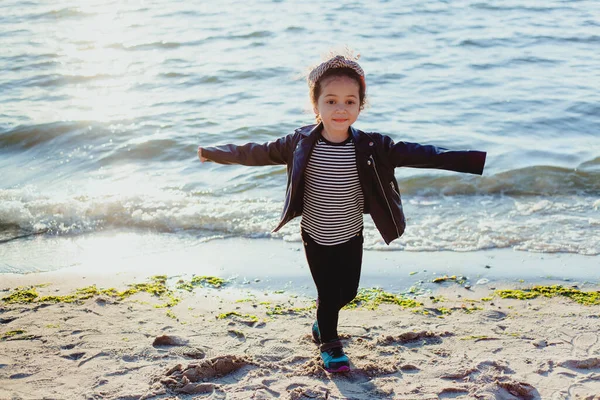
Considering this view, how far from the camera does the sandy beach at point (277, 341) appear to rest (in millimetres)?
3379

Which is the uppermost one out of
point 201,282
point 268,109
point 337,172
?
Result: point 337,172

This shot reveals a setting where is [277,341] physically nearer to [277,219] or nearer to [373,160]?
[373,160]

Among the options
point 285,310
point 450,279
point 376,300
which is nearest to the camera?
point 285,310

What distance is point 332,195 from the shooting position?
363 cm

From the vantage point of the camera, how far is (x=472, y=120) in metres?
9.63

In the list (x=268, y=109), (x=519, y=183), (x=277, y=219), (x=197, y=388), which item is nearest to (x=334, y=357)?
(x=197, y=388)

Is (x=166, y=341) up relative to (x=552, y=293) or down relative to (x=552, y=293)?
up

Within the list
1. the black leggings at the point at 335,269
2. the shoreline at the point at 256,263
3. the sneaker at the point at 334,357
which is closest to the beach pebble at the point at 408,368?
the sneaker at the point at 334,357

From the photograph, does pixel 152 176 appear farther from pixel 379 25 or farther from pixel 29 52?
pixel 379 25

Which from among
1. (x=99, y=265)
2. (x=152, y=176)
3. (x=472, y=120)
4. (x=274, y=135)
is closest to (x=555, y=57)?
(x=472, y=120)

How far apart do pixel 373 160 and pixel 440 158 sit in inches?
13.5

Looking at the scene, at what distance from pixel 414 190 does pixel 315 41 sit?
301 inches

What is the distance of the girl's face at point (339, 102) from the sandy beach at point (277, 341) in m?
1.29

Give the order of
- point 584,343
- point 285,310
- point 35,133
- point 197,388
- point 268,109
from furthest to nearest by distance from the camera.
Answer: point 268,109 < point 35,133 < point 285,310 < point 584,343 < point 197,388
